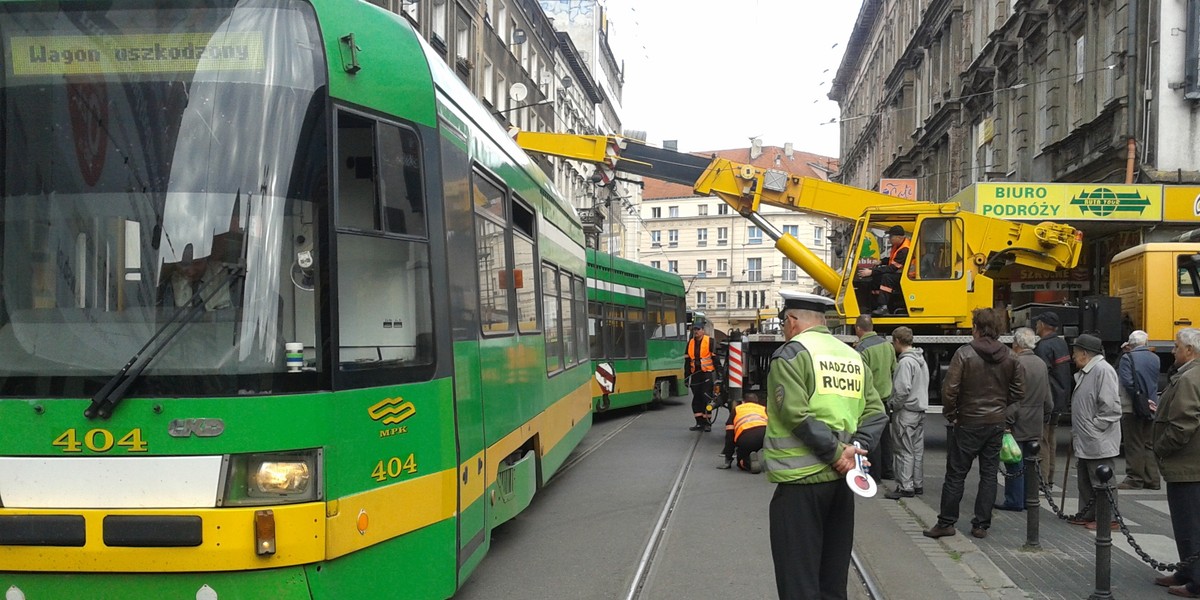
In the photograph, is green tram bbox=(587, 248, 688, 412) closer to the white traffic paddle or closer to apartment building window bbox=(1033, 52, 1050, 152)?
apartment building window bbox=(1033, 52, 1050, 152)

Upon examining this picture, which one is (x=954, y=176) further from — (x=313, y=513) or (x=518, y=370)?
(x=313, y=513)

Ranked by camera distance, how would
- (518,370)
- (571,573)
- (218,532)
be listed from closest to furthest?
(218,532), (571,573), (518,370)

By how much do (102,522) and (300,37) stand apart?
2159mm

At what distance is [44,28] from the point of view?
13.2 feet

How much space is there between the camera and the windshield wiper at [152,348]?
3760 mm

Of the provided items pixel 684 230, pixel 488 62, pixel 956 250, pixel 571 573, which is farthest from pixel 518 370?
pixel 684 230

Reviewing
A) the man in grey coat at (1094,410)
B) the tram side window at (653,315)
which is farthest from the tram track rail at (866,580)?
the tram side window at (653,315)

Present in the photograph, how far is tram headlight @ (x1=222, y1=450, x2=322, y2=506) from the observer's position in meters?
3.80

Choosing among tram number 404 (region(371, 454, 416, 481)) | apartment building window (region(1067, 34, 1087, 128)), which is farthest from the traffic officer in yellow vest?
apartment building window (region(1067, 34, 1087, 128))

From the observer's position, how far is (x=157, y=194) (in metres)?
3.92

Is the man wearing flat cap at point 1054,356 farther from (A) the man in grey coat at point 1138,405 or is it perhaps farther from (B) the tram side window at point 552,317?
(B) the tram side window at point 552,317

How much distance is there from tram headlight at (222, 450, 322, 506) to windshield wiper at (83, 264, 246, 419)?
51cm

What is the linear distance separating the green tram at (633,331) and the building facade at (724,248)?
61586mm

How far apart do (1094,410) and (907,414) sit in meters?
2.15
